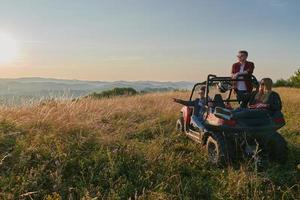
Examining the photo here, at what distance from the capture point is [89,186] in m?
6.46

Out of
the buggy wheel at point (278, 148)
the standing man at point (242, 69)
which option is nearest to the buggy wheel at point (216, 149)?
the buggy wheel at point (278, 148)

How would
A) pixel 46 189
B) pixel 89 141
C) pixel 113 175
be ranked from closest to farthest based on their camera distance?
pixel 46 189
pixel 113 175
pixel 89 141

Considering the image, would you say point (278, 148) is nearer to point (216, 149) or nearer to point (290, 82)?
point (216, 149)

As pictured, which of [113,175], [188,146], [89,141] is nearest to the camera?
[113,175]

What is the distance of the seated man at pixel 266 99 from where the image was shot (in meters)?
7.72

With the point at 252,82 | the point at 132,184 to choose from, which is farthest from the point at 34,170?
the point at 252,82

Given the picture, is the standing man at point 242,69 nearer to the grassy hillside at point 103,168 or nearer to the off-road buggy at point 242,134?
the grassy hillside at point 103,168

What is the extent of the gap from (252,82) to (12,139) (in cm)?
493

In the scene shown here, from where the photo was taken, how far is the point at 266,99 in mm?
7898

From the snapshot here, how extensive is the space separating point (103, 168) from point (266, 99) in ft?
10.2

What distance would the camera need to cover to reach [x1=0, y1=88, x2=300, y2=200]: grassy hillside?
619 cm

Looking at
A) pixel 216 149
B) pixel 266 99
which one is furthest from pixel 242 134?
pixel 266 99

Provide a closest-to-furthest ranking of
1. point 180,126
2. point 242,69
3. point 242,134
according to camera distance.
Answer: point 242,134 → point 242,69 → point 180,126

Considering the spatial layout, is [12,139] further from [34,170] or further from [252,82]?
[252,82]
